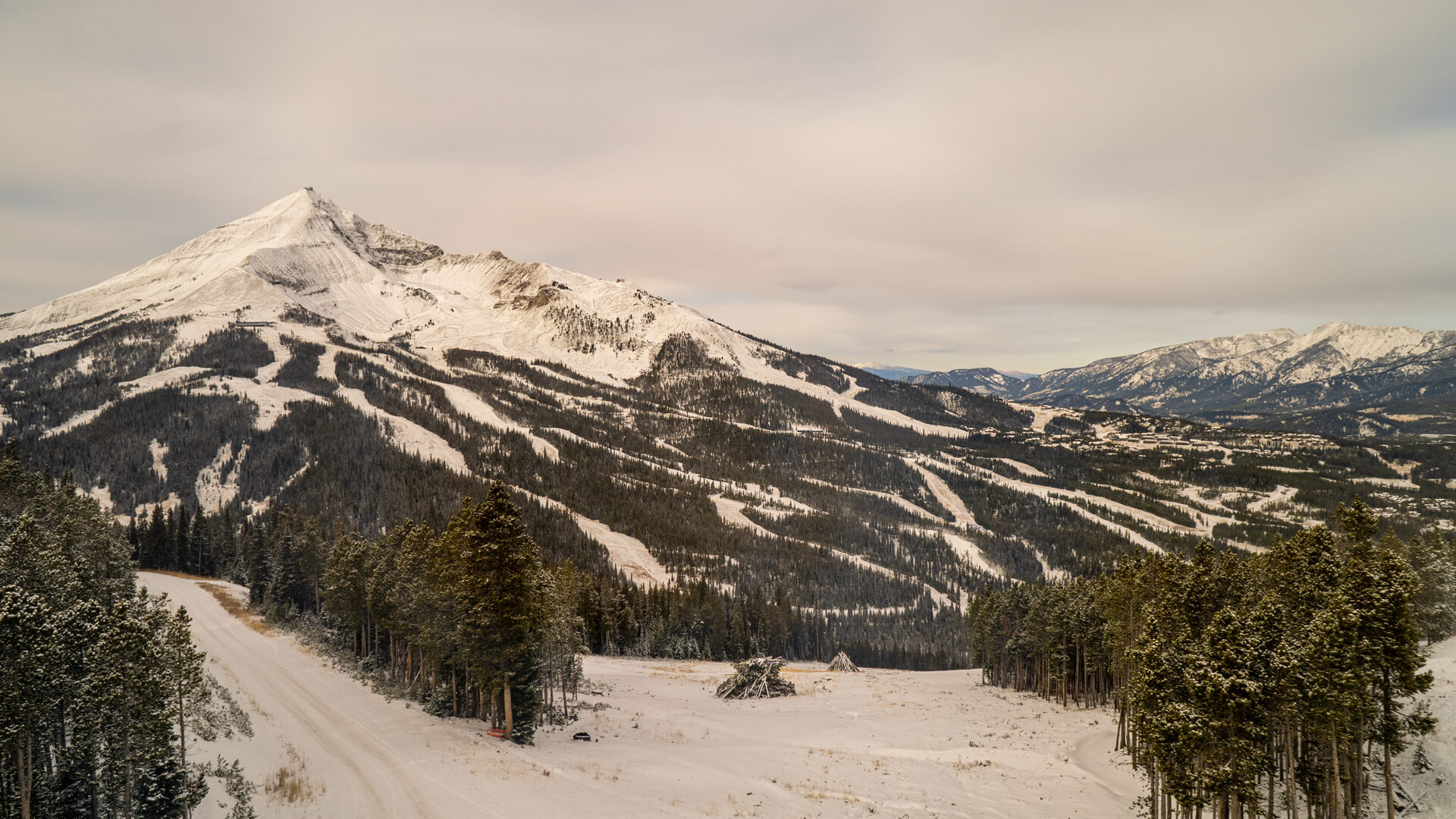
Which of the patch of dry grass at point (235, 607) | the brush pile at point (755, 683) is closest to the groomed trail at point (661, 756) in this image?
the brush pile at point (755, 683)

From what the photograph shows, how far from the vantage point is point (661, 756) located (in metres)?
41.0

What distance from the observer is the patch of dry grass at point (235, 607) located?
7675 cm

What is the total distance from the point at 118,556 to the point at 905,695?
88290 millimetres

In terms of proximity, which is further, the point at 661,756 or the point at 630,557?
the point at 630,557

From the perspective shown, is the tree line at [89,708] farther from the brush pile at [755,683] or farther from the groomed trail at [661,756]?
the brush pile at [755,683]

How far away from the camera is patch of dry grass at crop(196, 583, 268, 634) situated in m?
76.8

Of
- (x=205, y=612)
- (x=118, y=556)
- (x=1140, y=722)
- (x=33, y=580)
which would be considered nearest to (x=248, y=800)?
(x=33, y=580)

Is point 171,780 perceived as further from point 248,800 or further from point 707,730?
point 707,730

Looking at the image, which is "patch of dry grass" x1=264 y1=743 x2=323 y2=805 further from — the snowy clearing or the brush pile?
the snowy clearing

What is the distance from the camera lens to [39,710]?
73.3 ft

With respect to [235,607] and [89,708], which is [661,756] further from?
[235,607]

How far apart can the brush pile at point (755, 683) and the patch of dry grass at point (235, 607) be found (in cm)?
5443

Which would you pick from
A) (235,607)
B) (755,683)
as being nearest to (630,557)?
(235,607)

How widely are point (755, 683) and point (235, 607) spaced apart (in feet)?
241
